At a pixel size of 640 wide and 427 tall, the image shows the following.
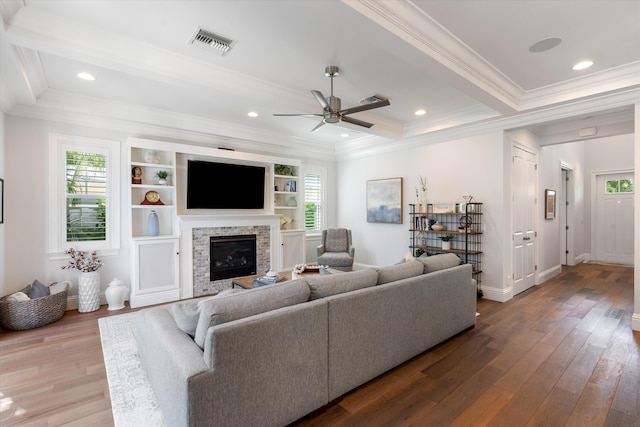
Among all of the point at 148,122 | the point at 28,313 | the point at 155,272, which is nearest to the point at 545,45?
the point at 148,122

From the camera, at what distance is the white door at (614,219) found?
292 inches

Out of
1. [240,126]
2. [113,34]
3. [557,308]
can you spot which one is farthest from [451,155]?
[113,34]

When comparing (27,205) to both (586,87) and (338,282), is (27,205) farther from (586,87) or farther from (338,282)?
(586,87)

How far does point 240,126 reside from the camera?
5.54 m

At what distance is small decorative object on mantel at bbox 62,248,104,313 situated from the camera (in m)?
4.14

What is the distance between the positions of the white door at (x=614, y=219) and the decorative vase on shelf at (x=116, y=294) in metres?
10.5

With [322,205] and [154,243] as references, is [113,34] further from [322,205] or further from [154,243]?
[322,205]

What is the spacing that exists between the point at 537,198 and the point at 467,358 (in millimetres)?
4115

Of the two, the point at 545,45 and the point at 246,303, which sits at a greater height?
the point at 545,45

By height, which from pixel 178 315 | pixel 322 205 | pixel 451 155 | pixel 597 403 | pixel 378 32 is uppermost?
pixel 378 32

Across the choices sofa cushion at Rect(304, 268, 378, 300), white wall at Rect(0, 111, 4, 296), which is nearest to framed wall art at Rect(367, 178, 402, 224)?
sofa cushion at Rect(304, 268, 378, 300)

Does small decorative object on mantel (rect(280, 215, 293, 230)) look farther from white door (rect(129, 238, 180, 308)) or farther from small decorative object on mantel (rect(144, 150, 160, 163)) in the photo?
small decorative object on mantel (rect(144, 150, 160, 163))

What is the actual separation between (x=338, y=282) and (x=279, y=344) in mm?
690

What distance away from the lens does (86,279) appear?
4137 millimetres
